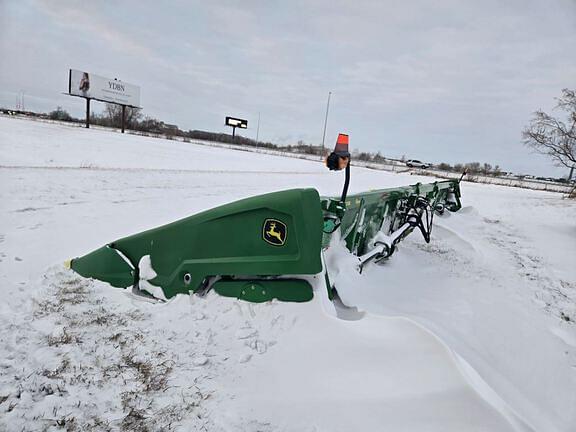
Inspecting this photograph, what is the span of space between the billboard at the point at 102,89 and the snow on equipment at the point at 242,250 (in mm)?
45590

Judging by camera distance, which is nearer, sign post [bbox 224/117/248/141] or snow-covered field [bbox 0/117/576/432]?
snow-covered field [bbox 0/117/576/432]

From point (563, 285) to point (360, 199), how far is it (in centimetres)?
280

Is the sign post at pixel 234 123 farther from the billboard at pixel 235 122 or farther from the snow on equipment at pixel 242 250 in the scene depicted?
the snow on equipment at pixel 242 250

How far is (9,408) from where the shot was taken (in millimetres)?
1563

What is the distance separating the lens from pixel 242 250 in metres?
2.33

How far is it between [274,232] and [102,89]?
4812 cm

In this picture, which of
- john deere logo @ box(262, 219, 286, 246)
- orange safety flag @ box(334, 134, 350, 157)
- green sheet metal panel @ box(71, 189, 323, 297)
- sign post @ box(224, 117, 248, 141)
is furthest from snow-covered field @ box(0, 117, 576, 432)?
sign post @ box(224, 117, 248, 141)

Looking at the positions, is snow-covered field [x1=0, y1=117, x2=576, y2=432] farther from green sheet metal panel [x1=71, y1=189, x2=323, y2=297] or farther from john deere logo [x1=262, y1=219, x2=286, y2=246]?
john deere logo [x1=262, y1=219, x2=286, y2=246]

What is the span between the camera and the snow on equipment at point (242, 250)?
215 cm

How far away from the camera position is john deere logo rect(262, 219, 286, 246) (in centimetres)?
220

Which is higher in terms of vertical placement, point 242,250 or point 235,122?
point 235,122

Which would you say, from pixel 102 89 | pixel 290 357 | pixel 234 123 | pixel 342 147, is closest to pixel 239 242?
pixel 290 357

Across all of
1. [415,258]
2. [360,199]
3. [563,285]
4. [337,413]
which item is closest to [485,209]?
[563,285]

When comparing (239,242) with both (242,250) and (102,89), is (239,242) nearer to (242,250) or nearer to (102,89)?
(242,250)
